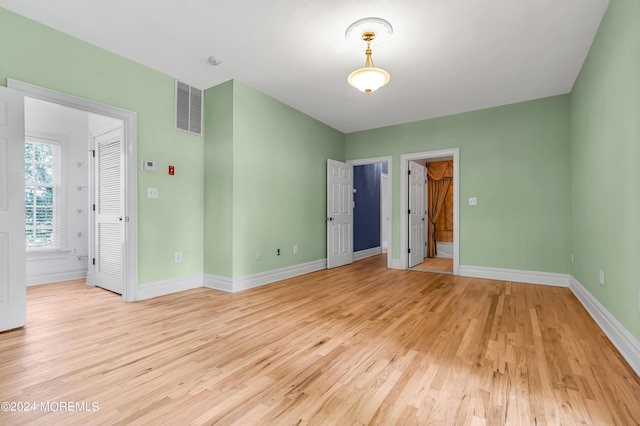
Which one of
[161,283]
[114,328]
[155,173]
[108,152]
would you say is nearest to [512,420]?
[114,328]

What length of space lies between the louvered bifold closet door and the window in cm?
120

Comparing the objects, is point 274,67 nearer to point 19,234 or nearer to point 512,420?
point 19,234

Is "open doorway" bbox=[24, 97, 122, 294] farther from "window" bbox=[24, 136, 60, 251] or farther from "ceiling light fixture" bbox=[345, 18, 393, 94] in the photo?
"ceiling light fixture" bbox=[345, 18, 393, 94]

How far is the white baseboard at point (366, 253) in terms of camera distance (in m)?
6.67

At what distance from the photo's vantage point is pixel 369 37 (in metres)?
2.81

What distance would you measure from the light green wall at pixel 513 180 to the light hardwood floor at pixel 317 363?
1211mm

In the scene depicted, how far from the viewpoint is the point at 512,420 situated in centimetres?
145

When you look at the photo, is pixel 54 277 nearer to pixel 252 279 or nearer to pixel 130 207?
pixel 130 207

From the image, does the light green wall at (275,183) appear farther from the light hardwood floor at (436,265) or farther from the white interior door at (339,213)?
the light hardwood floor at (436,265)

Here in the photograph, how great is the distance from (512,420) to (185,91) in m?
4.53

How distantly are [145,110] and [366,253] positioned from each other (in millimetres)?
5218

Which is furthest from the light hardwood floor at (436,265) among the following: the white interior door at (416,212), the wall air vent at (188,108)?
the wall air vent at (188,108)

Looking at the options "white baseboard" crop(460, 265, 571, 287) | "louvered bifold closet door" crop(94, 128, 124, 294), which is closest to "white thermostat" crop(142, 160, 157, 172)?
"louvered bifold closet door" crop(94, 128, 124, 294)

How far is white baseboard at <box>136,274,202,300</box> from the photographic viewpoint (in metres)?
3.51
